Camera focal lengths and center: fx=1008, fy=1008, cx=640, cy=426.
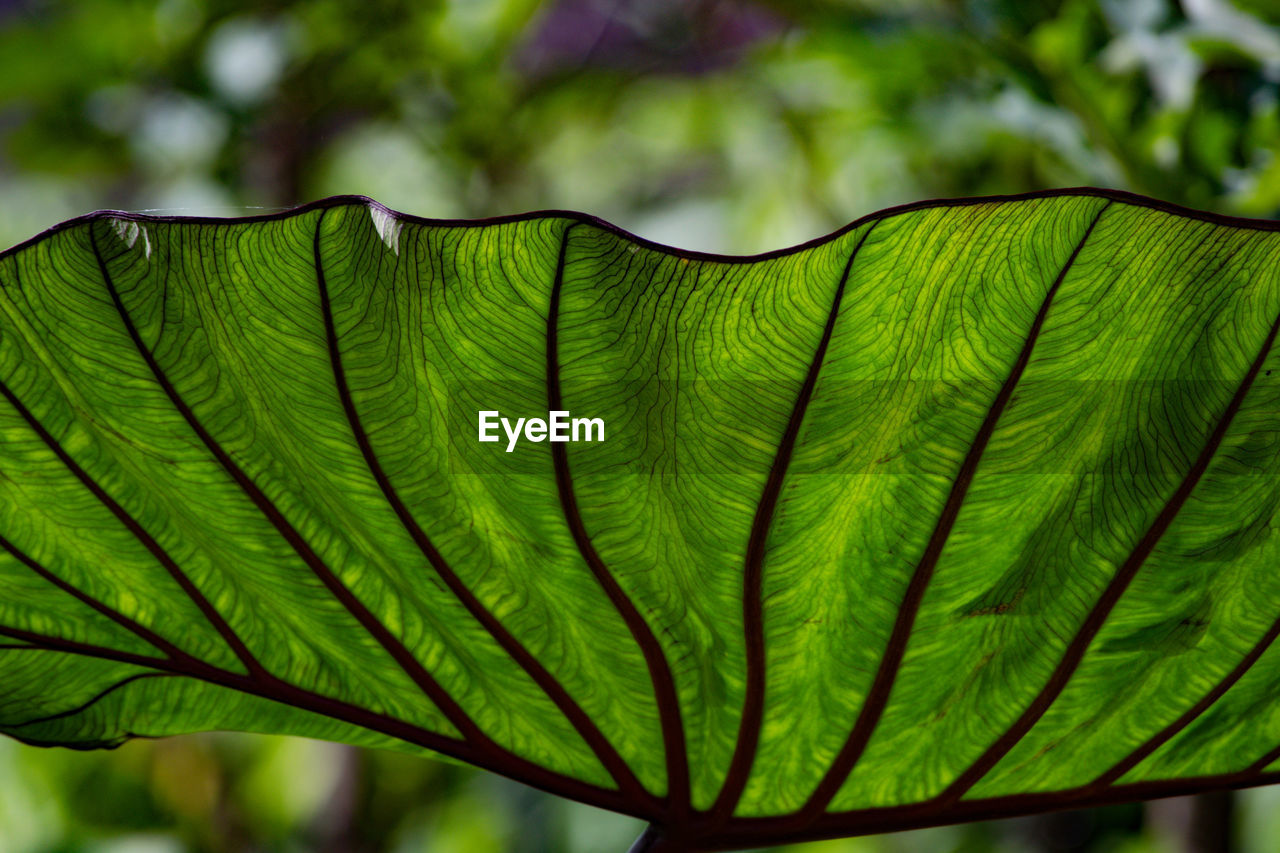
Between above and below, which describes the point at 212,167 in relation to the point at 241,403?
above

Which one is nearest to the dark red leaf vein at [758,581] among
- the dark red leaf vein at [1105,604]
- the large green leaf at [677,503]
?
the large green leaf at [677,503]

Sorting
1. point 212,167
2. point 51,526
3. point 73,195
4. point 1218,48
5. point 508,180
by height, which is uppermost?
point 73,195

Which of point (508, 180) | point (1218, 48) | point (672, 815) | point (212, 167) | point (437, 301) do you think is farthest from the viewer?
point (508, 180)

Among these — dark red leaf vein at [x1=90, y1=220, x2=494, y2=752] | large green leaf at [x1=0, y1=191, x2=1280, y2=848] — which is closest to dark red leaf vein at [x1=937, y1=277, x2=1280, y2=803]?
large green leaf at [x1=0, y1=191, x2=1280, y2=848]

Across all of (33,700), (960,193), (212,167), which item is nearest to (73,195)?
(212,167)

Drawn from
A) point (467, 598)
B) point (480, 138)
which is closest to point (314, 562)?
point (467, 598)

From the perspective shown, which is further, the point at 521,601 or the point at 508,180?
the point at 508,180

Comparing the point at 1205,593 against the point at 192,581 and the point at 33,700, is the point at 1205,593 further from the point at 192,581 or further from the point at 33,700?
the point at 33,700

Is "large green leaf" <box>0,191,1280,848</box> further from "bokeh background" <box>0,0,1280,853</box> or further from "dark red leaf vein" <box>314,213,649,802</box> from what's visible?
"bokeh background" <box>0,0,1280,853</box>
